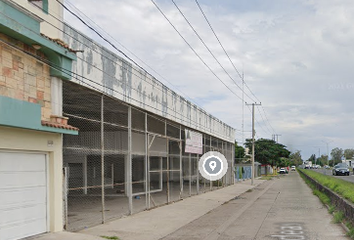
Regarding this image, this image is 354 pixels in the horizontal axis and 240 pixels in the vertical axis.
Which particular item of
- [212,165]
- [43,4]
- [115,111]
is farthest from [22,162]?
[212,165]

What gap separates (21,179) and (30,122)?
143 centimetres

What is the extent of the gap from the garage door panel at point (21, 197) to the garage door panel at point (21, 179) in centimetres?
11

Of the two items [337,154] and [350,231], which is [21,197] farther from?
[337,154]

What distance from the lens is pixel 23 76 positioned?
9555 mm

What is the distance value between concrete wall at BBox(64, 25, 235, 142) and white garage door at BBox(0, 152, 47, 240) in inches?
110

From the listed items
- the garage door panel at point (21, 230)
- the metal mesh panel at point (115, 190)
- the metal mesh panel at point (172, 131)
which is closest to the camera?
the garage door panel at point (21, 230)

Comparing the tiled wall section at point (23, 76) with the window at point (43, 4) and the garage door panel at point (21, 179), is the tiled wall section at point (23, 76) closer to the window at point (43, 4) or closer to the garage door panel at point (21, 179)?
the window at point (43, 4)

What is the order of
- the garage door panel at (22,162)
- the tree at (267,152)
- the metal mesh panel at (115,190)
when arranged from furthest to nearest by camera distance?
1. the tree at (267,152)
2. the metal mesh panel at (115,190)
3. the garage door panel at (22,162)

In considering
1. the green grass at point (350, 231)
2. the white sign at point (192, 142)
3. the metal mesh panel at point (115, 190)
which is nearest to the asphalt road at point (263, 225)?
the green grass at point (350, 231)

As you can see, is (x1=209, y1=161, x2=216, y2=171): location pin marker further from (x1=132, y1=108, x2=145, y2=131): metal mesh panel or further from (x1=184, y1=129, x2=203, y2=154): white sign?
(x1=132, y1=108, x2=145, y2=131): metal mesh panel

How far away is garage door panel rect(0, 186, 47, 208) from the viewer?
352 inches

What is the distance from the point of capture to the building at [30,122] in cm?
886

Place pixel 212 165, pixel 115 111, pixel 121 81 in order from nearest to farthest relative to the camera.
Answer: pixel 121 81 → pixel 115 111 → pixel 212 165

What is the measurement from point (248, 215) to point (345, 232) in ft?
16.2
